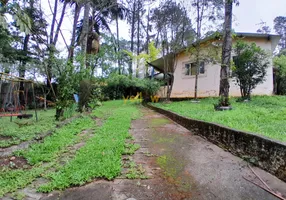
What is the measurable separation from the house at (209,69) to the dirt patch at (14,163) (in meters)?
7.57

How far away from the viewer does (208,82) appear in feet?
33.8

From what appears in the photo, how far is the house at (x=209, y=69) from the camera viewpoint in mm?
8705

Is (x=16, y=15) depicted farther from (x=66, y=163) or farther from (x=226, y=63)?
(x=226, y=63)

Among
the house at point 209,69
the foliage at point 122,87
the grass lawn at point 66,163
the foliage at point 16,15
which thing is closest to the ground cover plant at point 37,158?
the grass lawn at point 66,163

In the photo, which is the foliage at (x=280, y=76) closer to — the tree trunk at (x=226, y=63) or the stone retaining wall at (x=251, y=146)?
the tree trunk at (x=226, y=63)

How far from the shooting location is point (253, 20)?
10641 mm

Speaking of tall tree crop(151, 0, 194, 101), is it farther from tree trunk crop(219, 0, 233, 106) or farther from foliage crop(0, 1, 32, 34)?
foliage crop(0, 1, 32, 34)

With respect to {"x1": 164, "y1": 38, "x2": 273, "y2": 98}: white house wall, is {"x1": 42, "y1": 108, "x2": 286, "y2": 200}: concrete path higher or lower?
lower

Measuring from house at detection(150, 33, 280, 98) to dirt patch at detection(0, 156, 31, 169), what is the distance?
757 centimetres

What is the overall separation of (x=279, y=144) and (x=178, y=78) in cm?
1024

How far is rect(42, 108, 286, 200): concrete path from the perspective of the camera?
1901 millimetres

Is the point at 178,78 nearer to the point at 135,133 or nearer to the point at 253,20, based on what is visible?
the point at 253,20

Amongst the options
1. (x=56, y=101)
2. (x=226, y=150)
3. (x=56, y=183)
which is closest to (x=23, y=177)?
(x=56, y=183)

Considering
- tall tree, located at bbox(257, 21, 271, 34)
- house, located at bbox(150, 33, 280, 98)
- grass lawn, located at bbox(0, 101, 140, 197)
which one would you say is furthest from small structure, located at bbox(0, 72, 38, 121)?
tall tree, located at bbox(257, 21, 271, 34)
